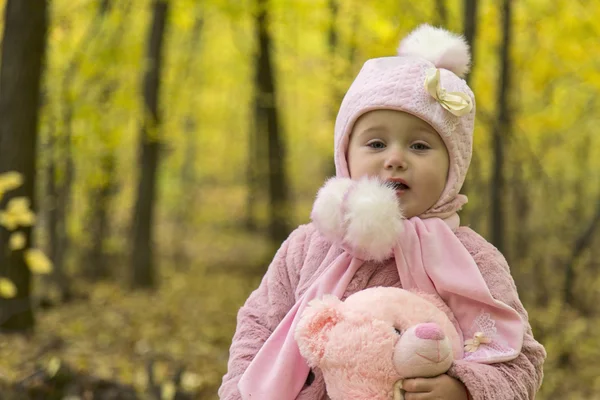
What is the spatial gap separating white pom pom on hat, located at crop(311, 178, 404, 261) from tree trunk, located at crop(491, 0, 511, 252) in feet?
16.3

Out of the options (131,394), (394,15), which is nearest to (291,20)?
(394,15)

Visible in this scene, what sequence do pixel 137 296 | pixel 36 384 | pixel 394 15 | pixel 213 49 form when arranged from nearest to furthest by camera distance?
pixel 36 384
pixel 394 15
pixel 137 296
pixel 213 49

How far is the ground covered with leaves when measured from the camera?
15.7 feet

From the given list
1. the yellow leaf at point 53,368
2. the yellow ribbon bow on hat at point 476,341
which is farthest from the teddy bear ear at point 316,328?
the yellow leaf at point 53,368

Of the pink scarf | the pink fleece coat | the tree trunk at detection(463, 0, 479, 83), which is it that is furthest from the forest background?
the pink scarf

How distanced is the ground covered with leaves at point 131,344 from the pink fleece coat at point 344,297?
300 cm

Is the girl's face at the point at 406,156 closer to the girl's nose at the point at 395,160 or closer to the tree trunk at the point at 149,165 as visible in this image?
the girl's nose at the point at 395,160

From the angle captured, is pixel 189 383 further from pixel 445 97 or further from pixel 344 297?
pixel 445 97

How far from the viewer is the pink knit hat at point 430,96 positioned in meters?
1.87

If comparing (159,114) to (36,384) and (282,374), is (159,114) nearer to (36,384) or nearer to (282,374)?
(36,384)

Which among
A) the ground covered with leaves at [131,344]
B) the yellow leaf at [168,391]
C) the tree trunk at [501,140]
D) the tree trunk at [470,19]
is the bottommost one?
the ground covered with leaves at [131,344]

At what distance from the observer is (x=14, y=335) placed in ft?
21.4

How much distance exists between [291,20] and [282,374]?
33.1 feet

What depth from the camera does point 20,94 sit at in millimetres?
6164
